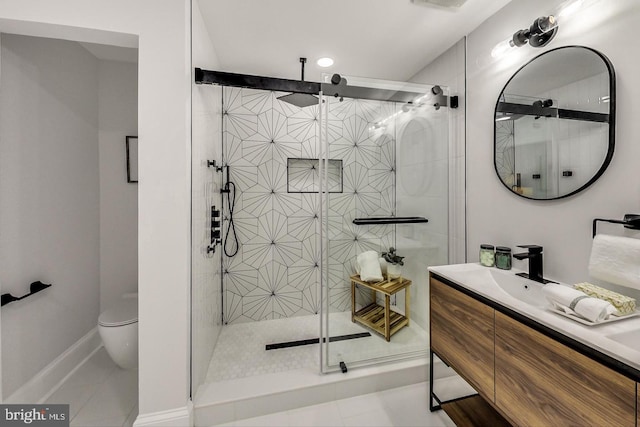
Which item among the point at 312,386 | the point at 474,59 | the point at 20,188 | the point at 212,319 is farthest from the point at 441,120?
the point at 20,188

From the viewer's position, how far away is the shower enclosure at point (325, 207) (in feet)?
6.19

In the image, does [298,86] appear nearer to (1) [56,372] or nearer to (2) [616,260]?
(2) [616,260]

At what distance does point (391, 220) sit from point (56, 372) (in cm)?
258

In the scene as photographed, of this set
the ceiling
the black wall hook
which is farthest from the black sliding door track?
the black wall hook

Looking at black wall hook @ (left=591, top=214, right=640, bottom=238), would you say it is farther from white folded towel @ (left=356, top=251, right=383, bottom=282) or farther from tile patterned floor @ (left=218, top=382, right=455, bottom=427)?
tile patterned floor @ (left=218, top=382, right=455, bottom=427)

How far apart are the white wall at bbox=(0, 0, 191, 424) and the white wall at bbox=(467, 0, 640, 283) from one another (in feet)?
6.29

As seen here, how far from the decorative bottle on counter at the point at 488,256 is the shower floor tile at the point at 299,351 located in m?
0.82

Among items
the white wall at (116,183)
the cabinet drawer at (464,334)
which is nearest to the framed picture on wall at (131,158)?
the white wall at (116,183)

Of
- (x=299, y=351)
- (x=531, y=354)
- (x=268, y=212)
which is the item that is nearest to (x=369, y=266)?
(x=299, y=351)

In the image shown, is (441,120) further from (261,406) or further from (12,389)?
(12,389)

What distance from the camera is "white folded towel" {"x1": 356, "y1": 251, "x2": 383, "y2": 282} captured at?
80.5 inches

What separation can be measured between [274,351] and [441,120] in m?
2.31

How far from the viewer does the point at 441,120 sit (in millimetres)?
2125

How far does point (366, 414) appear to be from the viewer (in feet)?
5.42
